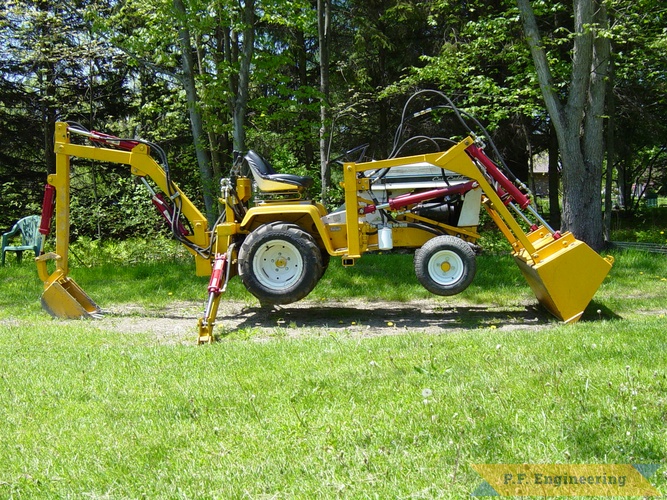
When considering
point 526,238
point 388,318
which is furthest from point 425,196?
point 388,318

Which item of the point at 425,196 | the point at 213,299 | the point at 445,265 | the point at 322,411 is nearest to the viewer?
the point at 322,411

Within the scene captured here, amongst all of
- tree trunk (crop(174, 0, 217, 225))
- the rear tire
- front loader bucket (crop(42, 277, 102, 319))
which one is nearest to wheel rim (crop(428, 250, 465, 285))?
the rear tire

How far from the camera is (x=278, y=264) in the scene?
7.43 m

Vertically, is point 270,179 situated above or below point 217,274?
above

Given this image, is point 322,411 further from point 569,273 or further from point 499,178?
point 499,178

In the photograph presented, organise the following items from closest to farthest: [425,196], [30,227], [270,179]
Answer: [425,196], [270,179], [30,227]

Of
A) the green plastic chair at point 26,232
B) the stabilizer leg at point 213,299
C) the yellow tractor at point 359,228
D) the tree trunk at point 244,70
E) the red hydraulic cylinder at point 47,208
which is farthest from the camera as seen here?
the green plastic chair at point 26,232

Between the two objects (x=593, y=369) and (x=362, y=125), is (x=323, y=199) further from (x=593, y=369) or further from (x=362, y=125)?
(x=593, y=369)

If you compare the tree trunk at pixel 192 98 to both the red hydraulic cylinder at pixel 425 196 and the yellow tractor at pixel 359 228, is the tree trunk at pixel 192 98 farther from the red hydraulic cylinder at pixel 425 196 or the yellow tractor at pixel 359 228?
the red hydraulic cylinder at pixel 425 196

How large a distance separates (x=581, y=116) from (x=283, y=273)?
643 centimetres

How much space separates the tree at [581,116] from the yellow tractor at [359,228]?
398 cm

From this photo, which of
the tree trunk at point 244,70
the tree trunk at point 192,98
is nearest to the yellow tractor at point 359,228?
the tree trunk at point 244,70

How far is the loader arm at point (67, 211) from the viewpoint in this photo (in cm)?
775

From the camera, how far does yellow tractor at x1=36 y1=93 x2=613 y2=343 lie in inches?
271
